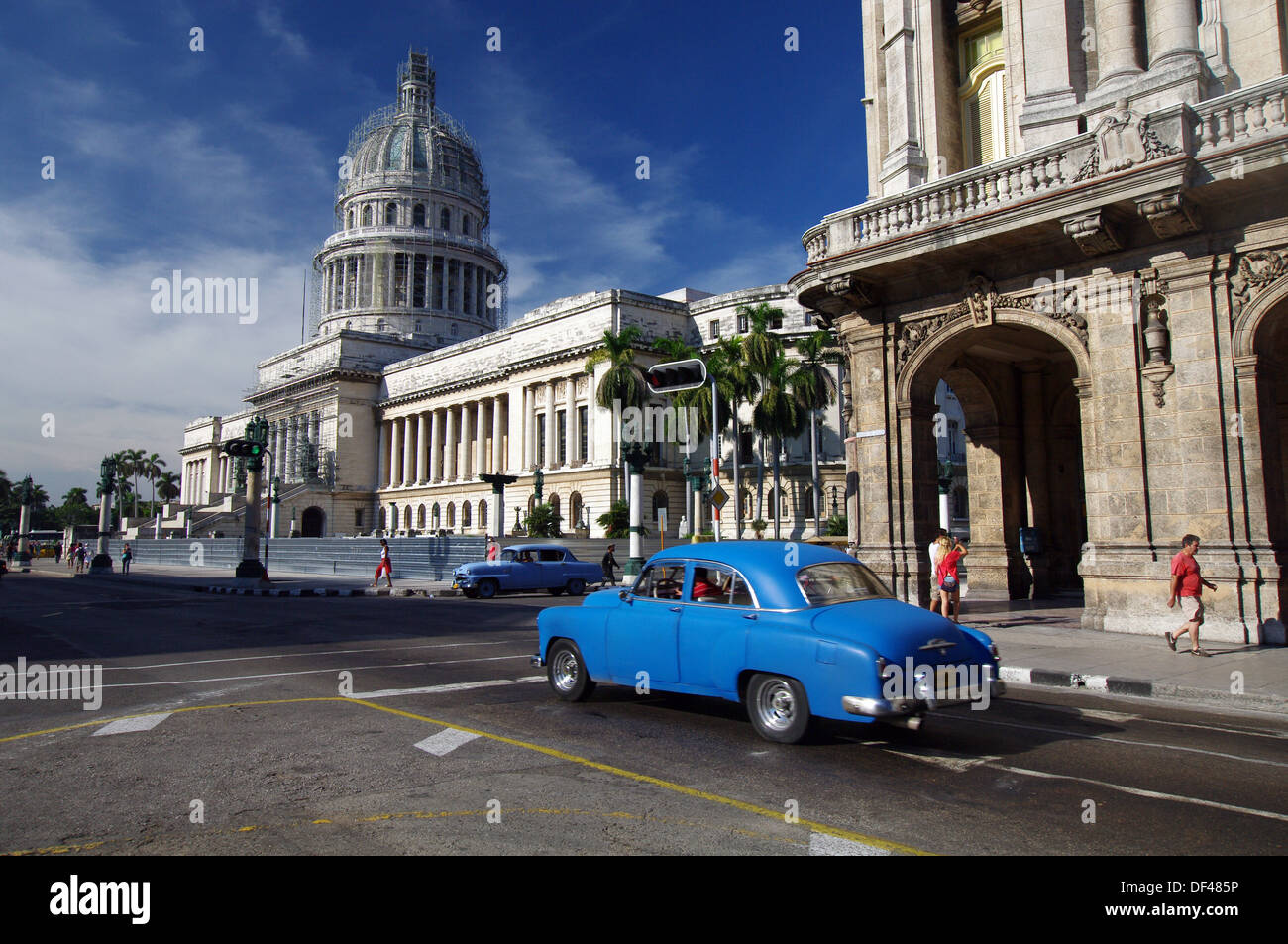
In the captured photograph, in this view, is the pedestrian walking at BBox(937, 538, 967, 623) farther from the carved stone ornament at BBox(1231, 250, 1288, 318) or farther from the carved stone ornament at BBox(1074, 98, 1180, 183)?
the carved stone ornament at BBox(1074, 98, 1180, 183)

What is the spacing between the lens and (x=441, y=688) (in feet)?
31.9

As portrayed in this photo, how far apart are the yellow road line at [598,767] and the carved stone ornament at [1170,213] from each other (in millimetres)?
12386

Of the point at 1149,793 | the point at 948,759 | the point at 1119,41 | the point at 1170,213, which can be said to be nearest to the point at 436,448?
the point at 1119,41

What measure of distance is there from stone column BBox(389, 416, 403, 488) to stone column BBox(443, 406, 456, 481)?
894 cm

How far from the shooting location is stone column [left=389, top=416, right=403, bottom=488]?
89.8 m

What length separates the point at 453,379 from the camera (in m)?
82.3

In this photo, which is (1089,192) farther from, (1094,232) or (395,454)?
(395,454)

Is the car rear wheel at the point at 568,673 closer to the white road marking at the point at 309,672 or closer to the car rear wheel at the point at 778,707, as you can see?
the car rear wheel at the point at 778,707

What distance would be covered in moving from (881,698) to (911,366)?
12525 millimetres

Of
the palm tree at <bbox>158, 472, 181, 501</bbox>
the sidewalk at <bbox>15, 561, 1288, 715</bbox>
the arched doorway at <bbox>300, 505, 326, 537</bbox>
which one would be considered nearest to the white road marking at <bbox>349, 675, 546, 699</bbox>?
the sidewalk at <bbox>15, 561, 1288, 715</bbox>

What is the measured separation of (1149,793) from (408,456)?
87117 millimetres

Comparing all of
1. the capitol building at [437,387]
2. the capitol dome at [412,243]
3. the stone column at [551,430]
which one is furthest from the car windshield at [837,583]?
the capitol dome at [412,243]
